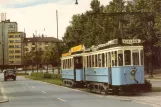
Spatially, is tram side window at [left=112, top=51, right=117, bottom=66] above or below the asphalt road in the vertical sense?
above

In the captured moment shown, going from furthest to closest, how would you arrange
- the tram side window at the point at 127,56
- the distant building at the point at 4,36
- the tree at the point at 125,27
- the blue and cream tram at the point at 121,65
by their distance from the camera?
1. the distant building at the point at 4,36
2. the tree at the point at 125,27
3. the tram side window at the point at 127,56
4. the blue and cream tram at the point at 121,65

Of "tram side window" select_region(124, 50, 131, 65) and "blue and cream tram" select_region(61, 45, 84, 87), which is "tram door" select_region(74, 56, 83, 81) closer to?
"blue and cream tram" select_region(61, 45, 84, 87)

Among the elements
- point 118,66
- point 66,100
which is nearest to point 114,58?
point 118,66

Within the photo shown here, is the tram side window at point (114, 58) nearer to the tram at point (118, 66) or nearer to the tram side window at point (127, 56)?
the tram at point (118, 66)

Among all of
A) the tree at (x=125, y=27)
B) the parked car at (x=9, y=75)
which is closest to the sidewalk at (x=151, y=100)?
the tree at (x=125, y=27)

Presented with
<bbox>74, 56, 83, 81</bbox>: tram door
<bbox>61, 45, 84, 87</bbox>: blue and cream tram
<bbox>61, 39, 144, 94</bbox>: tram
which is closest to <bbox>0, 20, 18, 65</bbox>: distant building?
<bbox>61, 45, 84, 87</bbox>: blue and cream tram

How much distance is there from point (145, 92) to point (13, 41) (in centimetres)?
16246

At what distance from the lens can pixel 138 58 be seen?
24.2 metres

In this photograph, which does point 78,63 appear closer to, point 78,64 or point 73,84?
point 78,64

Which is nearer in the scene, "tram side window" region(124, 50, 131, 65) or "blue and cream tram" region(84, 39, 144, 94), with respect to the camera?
"blue and cream tram" region(84, 39, 144, 94)

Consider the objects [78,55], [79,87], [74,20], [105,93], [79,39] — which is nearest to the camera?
[105,93]

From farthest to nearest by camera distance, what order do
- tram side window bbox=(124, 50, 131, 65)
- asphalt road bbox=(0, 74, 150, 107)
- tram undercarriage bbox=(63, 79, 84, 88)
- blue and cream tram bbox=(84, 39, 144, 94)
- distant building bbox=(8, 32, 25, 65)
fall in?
1. distant building bbox=(8, 32, 25, 65)
2. tram undercarriage bbox=(63, 79, 84, 88)
3. tram side window bbox=(124, 50, 131, 65)
4. blue and cream tram bbox=(84, 39, 144, 94)
5. asphalt road bbox=(0, 74, 150, 107)

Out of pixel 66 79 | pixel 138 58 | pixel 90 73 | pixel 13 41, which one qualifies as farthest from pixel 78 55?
pixel 13 41

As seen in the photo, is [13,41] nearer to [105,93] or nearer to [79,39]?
[79,39]
